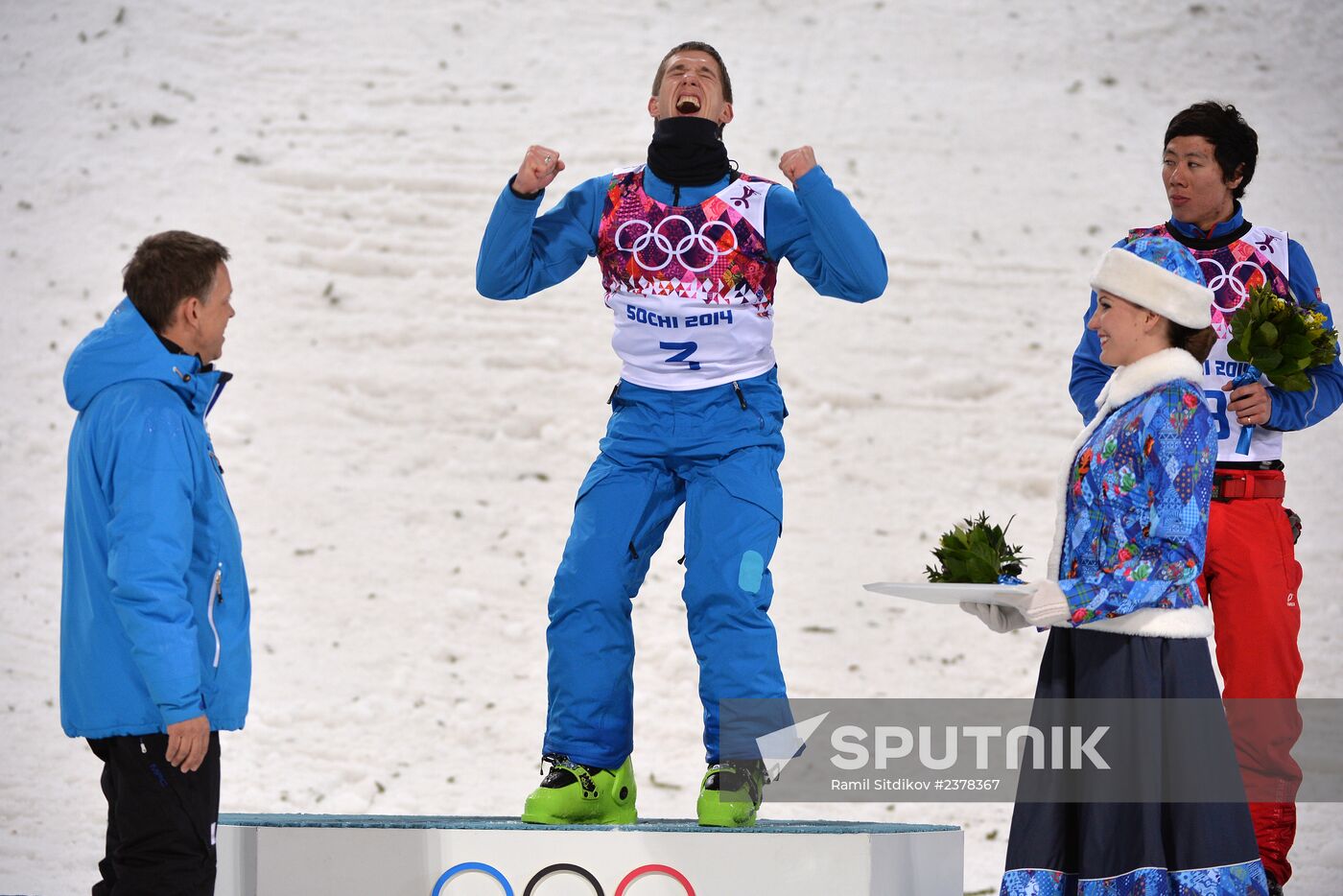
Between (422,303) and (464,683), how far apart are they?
204 centimetres

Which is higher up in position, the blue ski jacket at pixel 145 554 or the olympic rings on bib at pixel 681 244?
the olympic rings on bib at pixel 681 244

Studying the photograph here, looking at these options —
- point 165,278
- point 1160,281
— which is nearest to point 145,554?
point 165,278

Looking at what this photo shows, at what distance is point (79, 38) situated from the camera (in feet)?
25.7

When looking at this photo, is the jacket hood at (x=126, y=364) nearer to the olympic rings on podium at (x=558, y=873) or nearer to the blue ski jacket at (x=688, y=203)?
the blue ski jacket at (x=688, y=203)

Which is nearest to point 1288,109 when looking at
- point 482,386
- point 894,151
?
point 894,151

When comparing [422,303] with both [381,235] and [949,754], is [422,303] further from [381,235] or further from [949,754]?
[949,754]

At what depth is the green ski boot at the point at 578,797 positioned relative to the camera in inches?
112

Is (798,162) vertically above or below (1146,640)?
above

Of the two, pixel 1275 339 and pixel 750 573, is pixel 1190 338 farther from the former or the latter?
pixel 750 573

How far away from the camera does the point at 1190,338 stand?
2529 mm

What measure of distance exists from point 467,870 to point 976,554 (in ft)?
3.46

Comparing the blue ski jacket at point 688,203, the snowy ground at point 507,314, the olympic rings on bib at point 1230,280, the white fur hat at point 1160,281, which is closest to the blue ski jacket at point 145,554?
the blue ski jacket at point 688,203

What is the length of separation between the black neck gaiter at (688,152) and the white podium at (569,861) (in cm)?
128

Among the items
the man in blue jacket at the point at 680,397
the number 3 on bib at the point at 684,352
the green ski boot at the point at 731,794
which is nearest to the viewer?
the green ski boot at the point at 731,794
